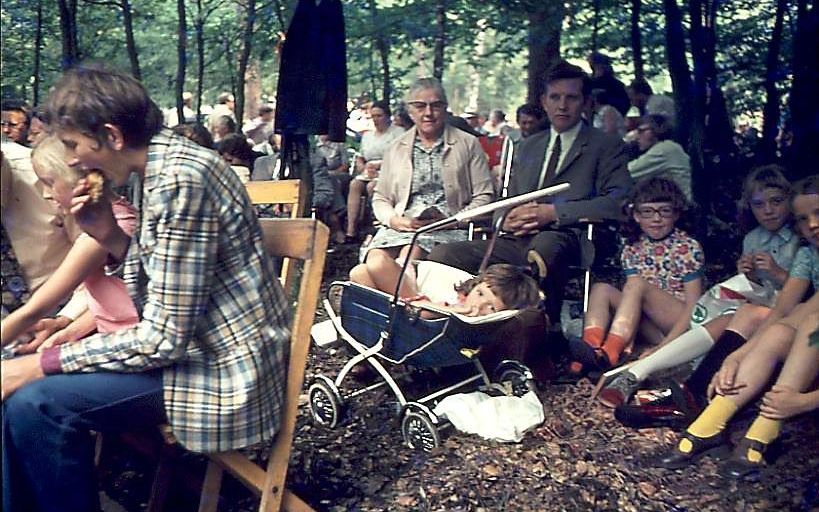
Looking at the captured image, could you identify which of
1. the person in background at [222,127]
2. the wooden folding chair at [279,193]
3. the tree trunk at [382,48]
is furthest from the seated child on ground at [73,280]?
the tree trunk at [382,48]

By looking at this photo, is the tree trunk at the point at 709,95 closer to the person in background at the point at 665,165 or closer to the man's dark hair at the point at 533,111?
the person in background at the point at 665,165

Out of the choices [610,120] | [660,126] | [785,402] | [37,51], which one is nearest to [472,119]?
[610,120]

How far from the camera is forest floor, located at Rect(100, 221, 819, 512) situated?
3.03 m

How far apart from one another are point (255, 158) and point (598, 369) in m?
2.78

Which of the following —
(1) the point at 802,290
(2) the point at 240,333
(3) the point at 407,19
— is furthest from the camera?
(3) the point at 407,19

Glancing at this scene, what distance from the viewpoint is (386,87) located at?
9.69 m

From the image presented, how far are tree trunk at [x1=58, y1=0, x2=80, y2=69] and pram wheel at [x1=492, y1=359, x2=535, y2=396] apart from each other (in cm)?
217

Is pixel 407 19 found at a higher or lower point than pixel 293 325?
higher

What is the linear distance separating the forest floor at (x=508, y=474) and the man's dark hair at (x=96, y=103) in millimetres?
1381

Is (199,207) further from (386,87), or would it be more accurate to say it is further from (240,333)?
(386,87)

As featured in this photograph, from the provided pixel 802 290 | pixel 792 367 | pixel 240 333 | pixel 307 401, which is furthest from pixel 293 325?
pixel 802 290

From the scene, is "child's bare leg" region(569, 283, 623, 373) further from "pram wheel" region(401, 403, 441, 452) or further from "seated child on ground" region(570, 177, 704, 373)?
"pram wheel" region(401, 403, 441, 452)

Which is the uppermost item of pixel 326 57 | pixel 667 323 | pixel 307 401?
pixel 326 57

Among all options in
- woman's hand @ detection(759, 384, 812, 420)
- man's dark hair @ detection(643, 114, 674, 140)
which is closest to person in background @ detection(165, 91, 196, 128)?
woman's hand @ detection(759, 384, 812, 420)
